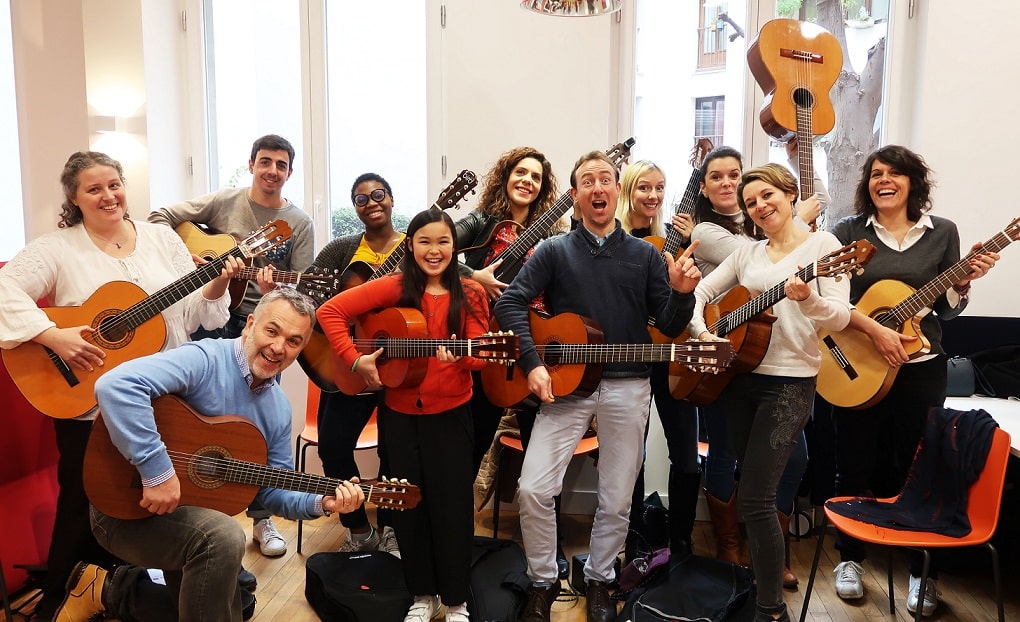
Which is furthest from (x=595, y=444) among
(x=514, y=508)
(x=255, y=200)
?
(x=255, y=200)

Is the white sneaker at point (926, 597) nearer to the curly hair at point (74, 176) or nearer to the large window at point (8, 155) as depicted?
the curly hair at point (74, 176)

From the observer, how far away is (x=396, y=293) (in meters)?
2.83

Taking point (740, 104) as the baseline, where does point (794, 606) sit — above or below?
below

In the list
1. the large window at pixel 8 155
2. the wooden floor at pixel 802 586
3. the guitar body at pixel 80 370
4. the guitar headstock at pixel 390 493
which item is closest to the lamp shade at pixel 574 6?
the guitar headstock at pixel 390 493

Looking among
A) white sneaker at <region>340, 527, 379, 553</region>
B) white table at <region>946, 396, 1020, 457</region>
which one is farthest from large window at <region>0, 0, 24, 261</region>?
white table at <region>946, 396, 1020, 457</region>

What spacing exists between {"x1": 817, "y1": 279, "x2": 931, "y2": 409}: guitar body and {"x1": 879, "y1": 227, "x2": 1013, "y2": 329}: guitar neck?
1.0 inches

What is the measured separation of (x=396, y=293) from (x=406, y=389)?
0.36 m

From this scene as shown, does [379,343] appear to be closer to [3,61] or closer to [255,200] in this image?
[255,200]

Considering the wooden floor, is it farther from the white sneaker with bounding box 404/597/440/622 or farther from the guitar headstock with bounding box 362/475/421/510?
the guitar headstock with bounding box 362/475/421/510

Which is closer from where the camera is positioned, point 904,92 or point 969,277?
point 969,277

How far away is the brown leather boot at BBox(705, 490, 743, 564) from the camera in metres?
3.34

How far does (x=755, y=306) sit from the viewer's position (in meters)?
2.73

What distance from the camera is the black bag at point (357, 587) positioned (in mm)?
2887

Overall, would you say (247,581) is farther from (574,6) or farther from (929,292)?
(929,292)
